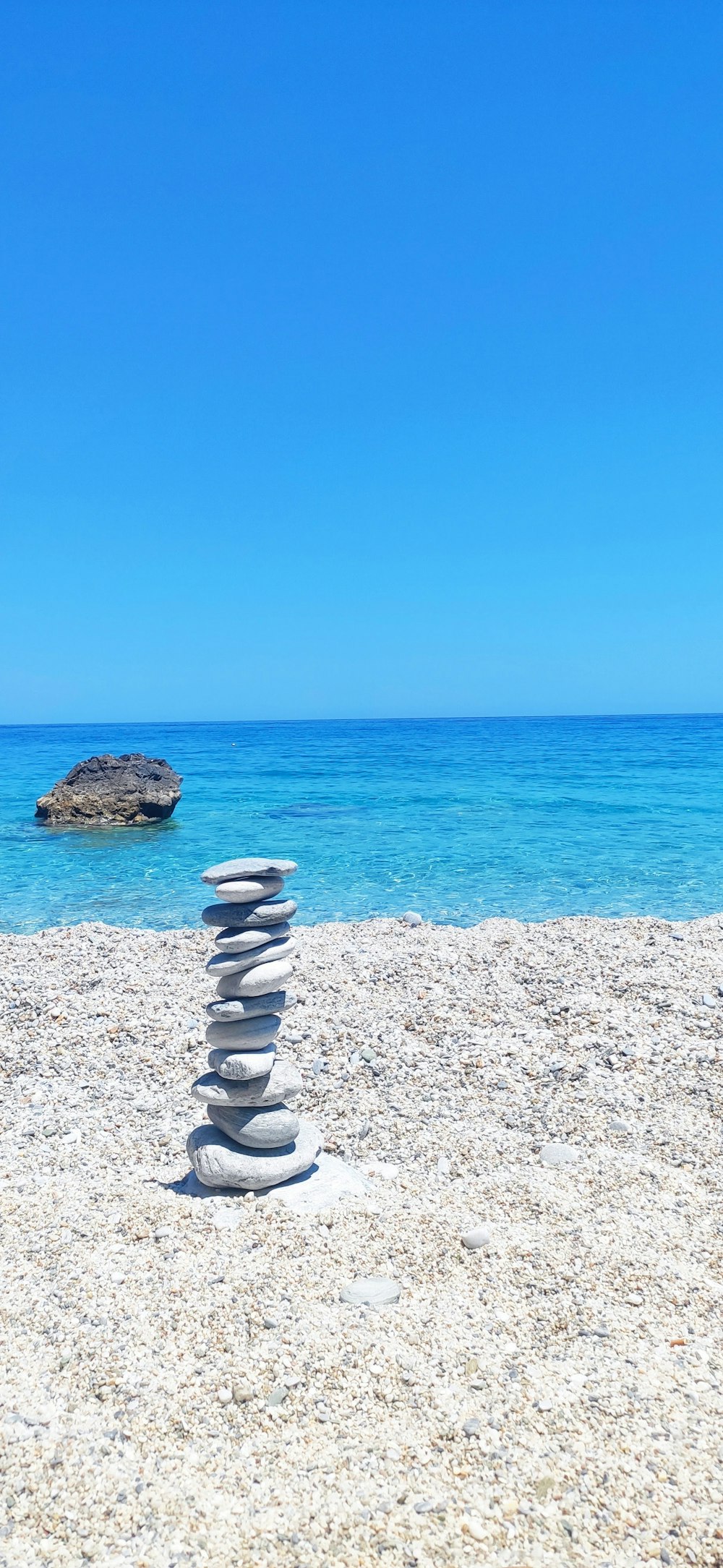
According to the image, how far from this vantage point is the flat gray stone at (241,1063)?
18.0 feet

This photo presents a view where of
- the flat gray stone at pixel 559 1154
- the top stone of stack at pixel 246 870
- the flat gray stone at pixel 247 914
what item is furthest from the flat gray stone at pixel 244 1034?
the flat gray stone at pixel 559 1154

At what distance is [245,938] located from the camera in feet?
18.6

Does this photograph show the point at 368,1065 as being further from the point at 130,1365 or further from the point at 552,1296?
the point at 130,1365

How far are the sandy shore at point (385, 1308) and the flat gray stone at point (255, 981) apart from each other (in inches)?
50.8

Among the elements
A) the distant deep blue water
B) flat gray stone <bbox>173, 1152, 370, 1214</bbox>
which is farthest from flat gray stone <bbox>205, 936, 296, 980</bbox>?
the distant deep blue water

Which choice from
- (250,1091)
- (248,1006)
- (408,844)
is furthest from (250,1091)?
(408,844)

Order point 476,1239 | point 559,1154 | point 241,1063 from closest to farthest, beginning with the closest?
point 476,1239 → point 241,1063 → point 559,1154

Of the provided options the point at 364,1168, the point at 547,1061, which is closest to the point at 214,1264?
the point at 364,1168

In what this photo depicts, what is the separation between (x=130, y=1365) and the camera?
3.83 meters

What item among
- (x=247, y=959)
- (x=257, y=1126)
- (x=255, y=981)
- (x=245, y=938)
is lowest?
(x=257, y=1126)

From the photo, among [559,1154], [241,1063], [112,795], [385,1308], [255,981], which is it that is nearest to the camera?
[385,1308]

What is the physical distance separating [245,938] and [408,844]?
1520 cm

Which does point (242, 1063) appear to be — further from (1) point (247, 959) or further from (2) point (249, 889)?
(2) point (249, 889)

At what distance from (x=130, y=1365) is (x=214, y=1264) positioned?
0.77 m
